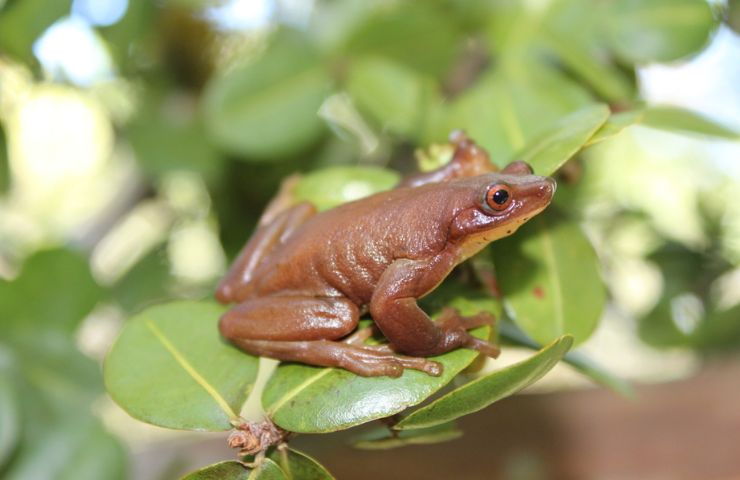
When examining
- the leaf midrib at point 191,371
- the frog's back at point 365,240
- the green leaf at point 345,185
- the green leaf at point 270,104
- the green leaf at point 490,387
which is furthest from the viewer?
the green leaf at point 270,104

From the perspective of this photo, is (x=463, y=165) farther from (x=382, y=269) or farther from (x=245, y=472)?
(x=245, y=472)

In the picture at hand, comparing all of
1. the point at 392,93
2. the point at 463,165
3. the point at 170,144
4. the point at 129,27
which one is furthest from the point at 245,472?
the point at 170,144

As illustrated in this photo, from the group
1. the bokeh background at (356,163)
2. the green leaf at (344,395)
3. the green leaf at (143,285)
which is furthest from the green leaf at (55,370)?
the green leaf at (344,395)

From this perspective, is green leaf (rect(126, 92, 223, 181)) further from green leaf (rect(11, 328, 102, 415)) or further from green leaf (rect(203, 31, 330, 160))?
green leaf (rect(11, 328, 102, 415))

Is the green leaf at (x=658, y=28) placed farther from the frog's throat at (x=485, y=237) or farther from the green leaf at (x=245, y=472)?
the green leaf at (x=245, y=472)

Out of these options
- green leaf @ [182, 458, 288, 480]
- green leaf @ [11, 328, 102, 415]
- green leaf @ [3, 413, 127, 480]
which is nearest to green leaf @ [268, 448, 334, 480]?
green leaf @ [182, 458, 288, 480]

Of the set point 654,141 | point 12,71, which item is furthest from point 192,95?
point 654,141
